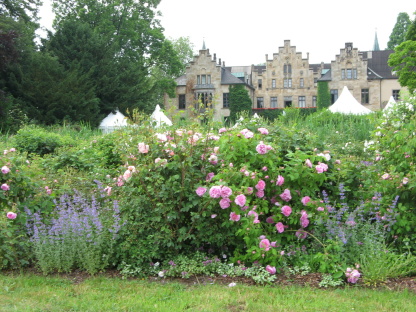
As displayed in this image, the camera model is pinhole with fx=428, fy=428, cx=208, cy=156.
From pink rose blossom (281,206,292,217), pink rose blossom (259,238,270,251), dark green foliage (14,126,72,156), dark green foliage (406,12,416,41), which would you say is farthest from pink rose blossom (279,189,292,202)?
Result: dark green foliage (406,12,416,41)

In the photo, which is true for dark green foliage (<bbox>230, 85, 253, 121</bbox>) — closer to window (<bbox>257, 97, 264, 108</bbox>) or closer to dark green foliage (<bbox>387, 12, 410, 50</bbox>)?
window (<bbox>257, 97, 264, 108</bbox>)

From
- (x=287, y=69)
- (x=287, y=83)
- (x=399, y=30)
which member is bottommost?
(x=287, y=83)

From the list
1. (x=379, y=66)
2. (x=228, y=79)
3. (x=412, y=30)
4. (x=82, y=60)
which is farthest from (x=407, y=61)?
(x=82, y=60)

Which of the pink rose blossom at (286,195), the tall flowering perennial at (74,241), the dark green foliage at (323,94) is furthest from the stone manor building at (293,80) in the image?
the pink rose blossom at (286,195)

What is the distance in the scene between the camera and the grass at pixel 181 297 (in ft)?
11.0

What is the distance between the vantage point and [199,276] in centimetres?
423

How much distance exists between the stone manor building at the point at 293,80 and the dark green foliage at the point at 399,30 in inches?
95.9

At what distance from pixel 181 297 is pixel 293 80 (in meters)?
43.9

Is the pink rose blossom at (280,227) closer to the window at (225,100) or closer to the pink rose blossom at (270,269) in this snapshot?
the pink rose blossom at (270,269)

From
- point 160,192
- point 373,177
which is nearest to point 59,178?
point 160,192

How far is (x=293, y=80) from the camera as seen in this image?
45.5 m

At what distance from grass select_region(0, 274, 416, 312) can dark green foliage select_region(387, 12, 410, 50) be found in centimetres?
4964

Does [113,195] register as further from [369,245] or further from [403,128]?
[403,128]

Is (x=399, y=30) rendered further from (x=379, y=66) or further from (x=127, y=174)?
(x=127, y=174)
